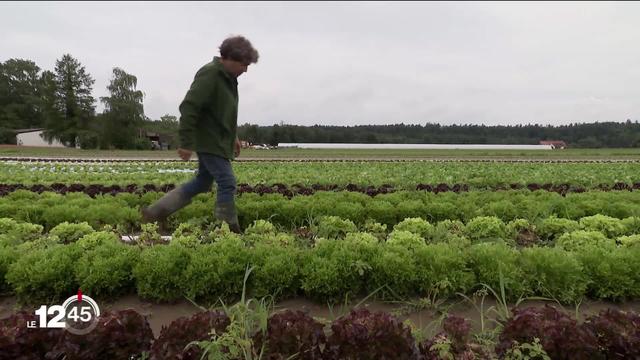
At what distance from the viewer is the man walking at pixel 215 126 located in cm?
460

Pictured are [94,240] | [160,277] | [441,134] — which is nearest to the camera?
[160,277]

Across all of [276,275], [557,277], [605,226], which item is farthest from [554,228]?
[276,275]

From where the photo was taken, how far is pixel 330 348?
2.43m

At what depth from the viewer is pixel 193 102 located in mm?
4578

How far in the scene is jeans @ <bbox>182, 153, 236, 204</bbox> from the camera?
16.2ft

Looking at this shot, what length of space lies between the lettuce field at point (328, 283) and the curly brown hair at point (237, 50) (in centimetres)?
186

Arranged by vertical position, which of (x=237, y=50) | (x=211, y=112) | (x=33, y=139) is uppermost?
(x=237, y=50)

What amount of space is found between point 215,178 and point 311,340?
2904mm

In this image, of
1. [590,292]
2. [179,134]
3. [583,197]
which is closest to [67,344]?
[179,134]

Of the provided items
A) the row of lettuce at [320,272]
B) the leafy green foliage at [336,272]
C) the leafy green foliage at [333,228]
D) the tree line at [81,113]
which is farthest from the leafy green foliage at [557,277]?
the tree line at [81,113]

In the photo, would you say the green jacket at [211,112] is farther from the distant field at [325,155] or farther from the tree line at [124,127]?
the tree line at [124,127]

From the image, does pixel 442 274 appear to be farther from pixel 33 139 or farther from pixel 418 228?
pixel 33 139

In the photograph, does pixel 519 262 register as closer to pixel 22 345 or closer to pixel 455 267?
pixel 455 267

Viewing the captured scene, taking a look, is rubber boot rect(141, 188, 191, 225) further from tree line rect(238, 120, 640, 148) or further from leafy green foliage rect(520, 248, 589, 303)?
tree line rect(238, 120, 640, 148)
